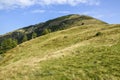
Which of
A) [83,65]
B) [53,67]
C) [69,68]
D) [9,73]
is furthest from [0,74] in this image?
[83,65]

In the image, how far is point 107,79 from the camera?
67.6ft

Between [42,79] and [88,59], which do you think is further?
[88,59]

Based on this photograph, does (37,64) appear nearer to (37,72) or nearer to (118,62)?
(37,72)

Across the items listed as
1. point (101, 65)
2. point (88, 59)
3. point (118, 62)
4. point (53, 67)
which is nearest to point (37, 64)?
point (53, 67)

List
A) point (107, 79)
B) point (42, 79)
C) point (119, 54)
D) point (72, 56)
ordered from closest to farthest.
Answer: point (107, 79), point (42, 79), point (119, 54), point (72, 56)

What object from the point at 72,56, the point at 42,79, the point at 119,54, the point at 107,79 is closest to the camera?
the point at 107,79

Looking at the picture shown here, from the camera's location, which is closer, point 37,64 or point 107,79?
point 107,79

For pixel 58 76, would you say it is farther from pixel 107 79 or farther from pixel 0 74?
pixel 0 74

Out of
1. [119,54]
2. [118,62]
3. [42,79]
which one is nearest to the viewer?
[42,79]

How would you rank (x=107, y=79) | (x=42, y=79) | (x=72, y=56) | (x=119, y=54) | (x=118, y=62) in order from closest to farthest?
1. (x=107, y=79)
2. (x=42, y=79)
3. (x=118, y=62)
4. (x=119, y=54)
5. (x=72, y=56)

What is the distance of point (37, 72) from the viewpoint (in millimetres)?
24406

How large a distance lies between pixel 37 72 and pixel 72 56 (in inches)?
279

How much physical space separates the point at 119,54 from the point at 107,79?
23.2 ft

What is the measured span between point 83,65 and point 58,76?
12.9 feet
